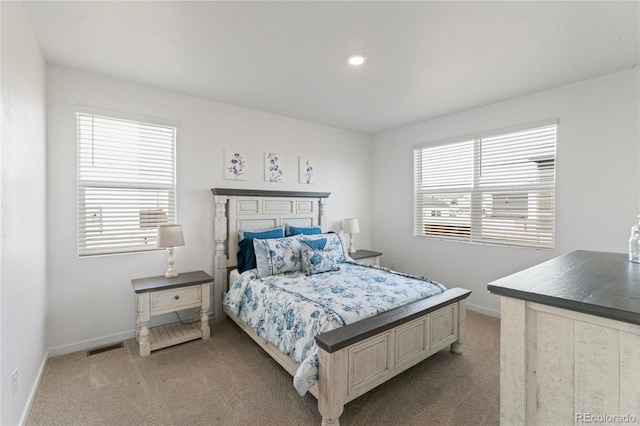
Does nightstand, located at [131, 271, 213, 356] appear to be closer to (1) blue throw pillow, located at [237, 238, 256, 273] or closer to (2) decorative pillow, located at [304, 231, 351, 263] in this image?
(1) blue throw pillow, located at [237, 238, 256, 273]

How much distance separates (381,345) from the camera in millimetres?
2006

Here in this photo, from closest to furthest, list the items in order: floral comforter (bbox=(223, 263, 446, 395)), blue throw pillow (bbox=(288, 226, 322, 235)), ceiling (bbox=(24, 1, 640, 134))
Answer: ceiling (bbox=(24, 1, 640, 134)), floral comforter (bbox=(223, 263, 446, 395)), blue throw pillow (bbox=(288, 226, 322, 235))

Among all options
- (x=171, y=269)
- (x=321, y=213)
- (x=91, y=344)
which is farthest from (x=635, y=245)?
(x=91, y=344)

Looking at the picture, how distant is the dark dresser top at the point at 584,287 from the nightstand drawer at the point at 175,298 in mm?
2618

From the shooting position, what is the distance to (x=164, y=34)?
2109 millimetres

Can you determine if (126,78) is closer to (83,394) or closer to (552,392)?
(83,394)

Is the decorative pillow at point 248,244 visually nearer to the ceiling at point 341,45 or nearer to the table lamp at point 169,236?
the table lamp at point 169,236

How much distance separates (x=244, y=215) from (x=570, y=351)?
313 cm

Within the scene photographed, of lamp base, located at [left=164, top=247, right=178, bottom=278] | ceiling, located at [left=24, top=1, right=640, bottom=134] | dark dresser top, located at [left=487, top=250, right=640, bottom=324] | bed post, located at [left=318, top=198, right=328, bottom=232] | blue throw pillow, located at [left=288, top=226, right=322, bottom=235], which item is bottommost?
lamp base, located at [left=164, top=247, right=178, bottom=278]

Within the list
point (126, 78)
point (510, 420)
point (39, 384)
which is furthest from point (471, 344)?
point (126, 78)

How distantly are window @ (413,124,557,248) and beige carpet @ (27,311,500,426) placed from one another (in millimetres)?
1460

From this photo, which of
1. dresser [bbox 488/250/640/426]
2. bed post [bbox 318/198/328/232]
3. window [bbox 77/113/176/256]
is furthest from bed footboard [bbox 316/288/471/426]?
window [bbox 77/113/176/256]

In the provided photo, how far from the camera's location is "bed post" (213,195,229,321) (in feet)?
11.0

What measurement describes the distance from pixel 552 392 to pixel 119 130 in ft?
12.1
